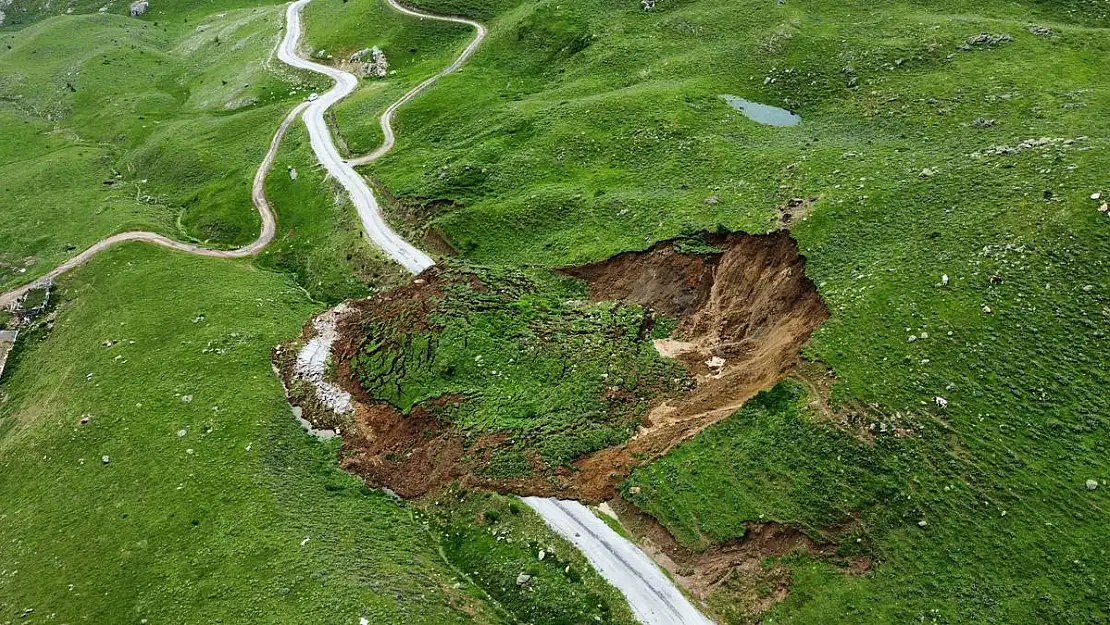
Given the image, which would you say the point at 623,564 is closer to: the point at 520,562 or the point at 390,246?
the point at 520,562

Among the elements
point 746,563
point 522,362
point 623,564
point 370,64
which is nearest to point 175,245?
point 370,64

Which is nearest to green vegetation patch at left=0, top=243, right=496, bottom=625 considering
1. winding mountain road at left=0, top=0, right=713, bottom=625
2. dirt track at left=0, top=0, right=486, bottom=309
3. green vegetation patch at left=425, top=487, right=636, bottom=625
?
green vegetation patch at left=425, top=487, right=636, bottom=625

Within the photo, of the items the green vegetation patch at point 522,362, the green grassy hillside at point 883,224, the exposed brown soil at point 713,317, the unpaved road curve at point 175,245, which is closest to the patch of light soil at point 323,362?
the green vegetation patch at point 522,362

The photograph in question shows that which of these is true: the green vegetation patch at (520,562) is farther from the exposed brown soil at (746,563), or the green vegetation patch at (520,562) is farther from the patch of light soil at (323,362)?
the patch of light soil at (323,362)

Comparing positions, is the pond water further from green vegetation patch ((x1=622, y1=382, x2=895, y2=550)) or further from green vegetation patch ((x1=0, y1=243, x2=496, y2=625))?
green vegetation patch ((x1=0, y1=243, x2=496, y2=625))

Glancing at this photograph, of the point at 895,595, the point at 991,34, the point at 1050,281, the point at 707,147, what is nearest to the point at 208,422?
the point at 895,595

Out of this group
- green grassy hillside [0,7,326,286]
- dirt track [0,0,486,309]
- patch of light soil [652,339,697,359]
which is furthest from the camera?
green grassy hillside [0,7,326,286]
